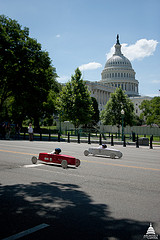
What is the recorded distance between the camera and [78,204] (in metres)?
5.50

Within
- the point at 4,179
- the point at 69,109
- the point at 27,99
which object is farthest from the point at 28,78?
the point at 4,179

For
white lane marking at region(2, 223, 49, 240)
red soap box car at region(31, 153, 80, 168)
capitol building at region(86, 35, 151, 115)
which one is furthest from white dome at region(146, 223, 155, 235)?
capitol building at region(86, 35, 151, 115)

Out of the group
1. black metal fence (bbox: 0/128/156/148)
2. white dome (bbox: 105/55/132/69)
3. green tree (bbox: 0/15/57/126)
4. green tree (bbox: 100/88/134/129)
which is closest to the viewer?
black metal fence (bbox: 0/128/156/148)

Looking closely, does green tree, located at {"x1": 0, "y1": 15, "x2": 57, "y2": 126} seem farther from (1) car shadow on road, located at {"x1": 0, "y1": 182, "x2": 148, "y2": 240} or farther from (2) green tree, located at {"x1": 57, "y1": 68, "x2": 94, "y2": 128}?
(1) car shadow on road, located at {"x1": 0, "y1": 182, "x2": 148, "y2": 240}

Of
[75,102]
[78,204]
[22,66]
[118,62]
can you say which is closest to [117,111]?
[75,102]

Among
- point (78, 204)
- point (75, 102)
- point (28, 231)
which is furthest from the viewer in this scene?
point (75, 102)

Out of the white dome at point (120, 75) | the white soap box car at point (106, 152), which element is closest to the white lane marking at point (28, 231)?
the white soap box car at point (106, 152)

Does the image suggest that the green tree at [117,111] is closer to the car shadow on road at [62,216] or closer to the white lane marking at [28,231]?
the car shadow on road at [62,216]

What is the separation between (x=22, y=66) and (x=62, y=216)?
33786 mm

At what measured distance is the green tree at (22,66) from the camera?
3519cm

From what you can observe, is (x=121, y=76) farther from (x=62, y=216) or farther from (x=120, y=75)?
(x=62, y=216)

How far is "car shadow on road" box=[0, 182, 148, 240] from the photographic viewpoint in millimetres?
4047

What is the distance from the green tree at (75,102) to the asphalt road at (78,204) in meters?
39.5

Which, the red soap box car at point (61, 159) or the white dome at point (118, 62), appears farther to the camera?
the white dome at point (118, 62)
